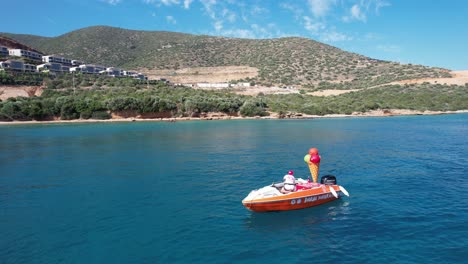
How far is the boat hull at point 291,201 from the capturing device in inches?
645

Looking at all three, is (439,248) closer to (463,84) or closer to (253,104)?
(253,104)

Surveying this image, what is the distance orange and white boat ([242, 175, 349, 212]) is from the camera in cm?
1642

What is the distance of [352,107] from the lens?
85562mm

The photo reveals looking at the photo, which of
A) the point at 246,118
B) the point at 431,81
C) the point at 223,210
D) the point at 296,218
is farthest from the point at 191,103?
the point at 431,81

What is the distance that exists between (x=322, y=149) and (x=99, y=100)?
59910 millimetres

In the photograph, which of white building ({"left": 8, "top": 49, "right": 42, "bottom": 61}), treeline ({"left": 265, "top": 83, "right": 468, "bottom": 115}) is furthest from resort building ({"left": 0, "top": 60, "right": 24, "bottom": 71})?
treeline ({"left": 265, "top": 83, "right": 468, "bottom": 115})

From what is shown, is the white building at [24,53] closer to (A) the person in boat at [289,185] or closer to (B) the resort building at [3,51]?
(B) the resort building at [3,51]

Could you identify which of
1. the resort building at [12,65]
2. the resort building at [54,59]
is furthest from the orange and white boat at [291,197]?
the resort building at [54,59]

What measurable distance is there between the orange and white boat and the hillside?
103 metres

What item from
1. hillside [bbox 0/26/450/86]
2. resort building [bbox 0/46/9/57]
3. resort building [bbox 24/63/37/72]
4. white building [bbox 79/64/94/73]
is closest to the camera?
resort building [bbox 24/63/37/72]

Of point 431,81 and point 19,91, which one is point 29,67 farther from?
point 431,81

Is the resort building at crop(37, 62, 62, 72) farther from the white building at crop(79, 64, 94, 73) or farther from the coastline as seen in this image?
the coastline

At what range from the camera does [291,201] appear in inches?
664

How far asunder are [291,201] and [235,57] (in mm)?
131666
